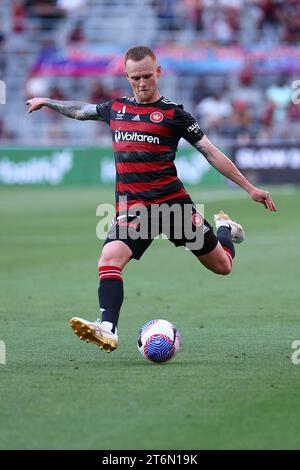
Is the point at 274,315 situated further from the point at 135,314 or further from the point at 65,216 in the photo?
the point at 65,216

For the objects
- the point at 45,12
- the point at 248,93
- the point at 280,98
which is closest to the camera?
the point at 280,98

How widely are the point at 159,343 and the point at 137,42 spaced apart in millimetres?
28260

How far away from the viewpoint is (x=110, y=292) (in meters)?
8.23

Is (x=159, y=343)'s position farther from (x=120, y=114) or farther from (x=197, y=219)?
(x=120, y=114)

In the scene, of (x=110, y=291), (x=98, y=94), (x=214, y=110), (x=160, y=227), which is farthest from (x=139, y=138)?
(x=98, y=94)

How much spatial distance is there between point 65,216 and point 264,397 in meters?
16.9

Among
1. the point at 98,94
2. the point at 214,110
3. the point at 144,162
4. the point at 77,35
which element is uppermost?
the point at 77,35

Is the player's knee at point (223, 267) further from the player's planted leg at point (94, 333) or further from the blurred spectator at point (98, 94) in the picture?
the blurred spectator at point (98, 94)

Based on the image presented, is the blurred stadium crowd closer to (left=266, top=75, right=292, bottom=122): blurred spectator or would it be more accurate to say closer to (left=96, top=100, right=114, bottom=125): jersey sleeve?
(left=266, top=75, right=292, bottom=122): blurred spectator

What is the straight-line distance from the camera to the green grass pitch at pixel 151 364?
600 centimetres

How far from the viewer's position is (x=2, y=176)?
32719mm

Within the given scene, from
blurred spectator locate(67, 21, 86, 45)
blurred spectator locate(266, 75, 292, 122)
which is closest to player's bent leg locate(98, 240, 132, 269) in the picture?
blurred spectator locate(266, 75, 292, 122)

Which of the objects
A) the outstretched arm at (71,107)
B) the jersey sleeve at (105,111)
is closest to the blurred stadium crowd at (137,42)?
the outstretched arm at (71,107)

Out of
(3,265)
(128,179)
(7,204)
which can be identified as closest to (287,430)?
(128,179)
